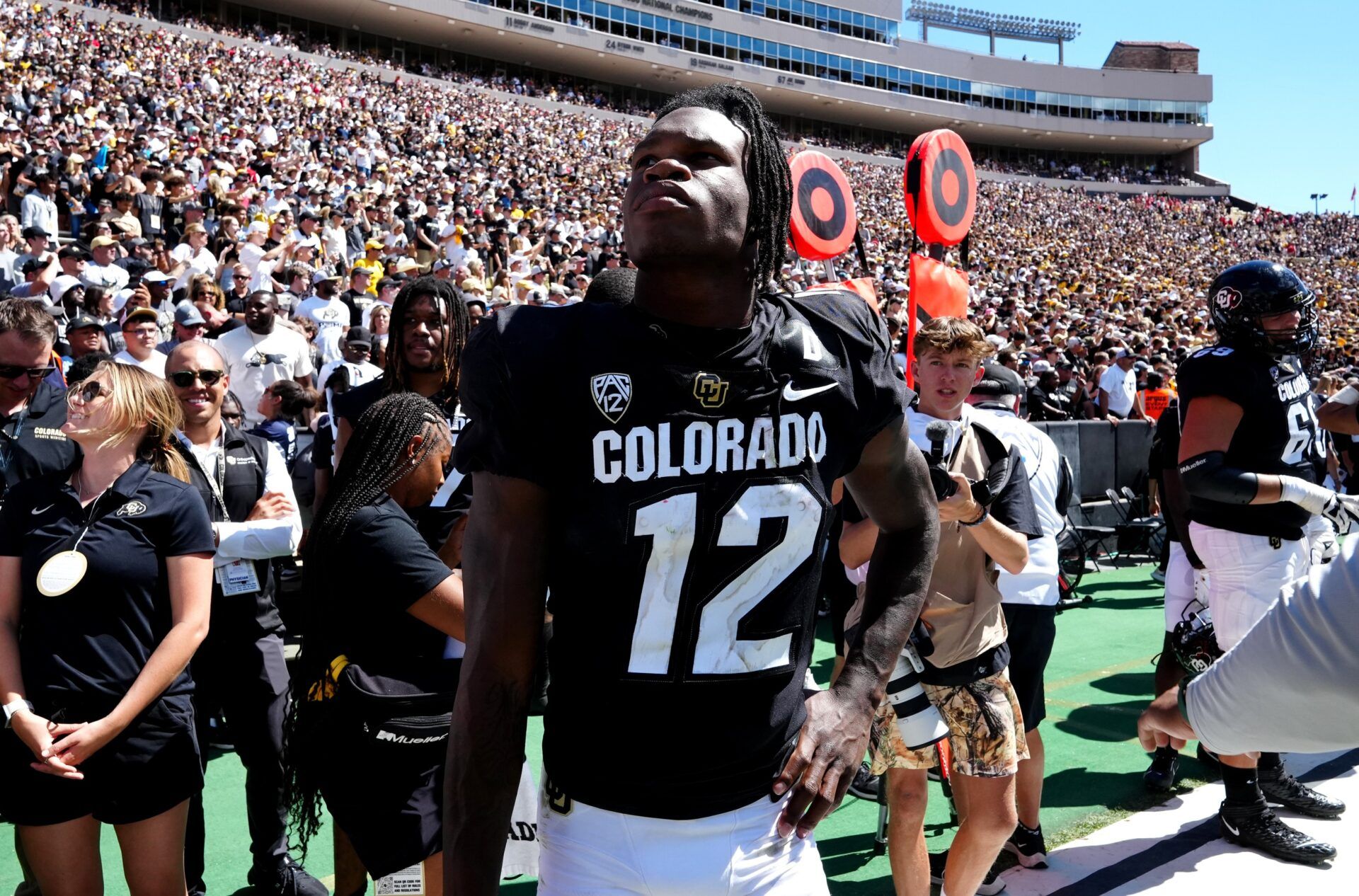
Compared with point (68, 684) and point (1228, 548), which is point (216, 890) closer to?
point (68, 684)

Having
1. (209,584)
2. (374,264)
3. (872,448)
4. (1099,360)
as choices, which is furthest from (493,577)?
(1099,360)

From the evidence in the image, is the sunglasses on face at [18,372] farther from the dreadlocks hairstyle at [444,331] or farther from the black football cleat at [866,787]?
the black football cleat at [866,787]

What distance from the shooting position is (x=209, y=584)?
9.55 feet

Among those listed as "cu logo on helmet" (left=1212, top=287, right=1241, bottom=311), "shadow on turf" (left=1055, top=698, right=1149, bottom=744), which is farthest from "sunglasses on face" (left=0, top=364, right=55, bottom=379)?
"shadow on turf" (left=1055, top=698, right=1149, bottom=744)

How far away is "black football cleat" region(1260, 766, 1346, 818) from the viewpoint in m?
4.16

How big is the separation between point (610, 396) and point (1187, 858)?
11.3 ft

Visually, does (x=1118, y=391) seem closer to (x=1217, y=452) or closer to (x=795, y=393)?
(x=1217, y=452)

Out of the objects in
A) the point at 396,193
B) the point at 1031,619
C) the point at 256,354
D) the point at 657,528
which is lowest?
the point at 1031,619

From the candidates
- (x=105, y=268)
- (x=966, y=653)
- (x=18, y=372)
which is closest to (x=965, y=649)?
(x=966, y=653)

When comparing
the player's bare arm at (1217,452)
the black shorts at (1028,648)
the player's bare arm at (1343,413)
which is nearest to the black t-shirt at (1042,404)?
the player's bare arm at (1343,413)

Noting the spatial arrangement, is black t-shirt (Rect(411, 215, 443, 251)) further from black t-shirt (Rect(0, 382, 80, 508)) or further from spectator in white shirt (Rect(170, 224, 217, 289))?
black t-shirt (Rect(0, 382, 80, 508))

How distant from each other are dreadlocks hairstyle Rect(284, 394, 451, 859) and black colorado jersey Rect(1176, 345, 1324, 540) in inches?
108

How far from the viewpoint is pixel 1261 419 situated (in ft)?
12.5

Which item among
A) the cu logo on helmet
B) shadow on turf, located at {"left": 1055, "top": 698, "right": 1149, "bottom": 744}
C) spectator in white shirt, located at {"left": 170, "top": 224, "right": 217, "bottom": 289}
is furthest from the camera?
spectator in white shirt, located at {"left": 170, "top": 224, "right": 217, "bottom": 289}
